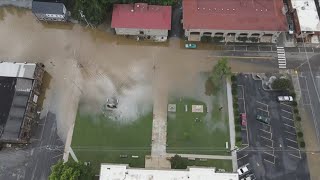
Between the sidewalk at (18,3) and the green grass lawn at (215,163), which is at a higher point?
the sidewalk at (18,3)

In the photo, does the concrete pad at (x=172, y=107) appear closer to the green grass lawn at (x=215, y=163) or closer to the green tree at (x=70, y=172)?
the green grass lawn at (x=215, y=163)

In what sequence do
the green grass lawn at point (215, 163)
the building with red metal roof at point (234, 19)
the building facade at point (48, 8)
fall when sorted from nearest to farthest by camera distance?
the green grass lawn at point (215, 163)
the building with red metal roof at point (234, 19)
the building facade at point (48, 8)

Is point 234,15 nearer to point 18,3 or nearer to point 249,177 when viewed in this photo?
point 249,177

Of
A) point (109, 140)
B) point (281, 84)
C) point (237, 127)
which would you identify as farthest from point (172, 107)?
point (281, 84)

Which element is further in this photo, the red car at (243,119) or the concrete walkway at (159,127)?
the red car at (243,119)

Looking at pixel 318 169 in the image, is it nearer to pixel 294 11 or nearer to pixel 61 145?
pixel 294 11

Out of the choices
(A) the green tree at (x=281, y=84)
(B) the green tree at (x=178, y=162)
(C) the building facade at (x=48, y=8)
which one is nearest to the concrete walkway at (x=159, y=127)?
(B) the green tree at (x=178, y=162)

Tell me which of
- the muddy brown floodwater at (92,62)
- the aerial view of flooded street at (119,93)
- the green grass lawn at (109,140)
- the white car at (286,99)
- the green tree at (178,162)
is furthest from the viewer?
the muddy brown floodwater at (92,62)
